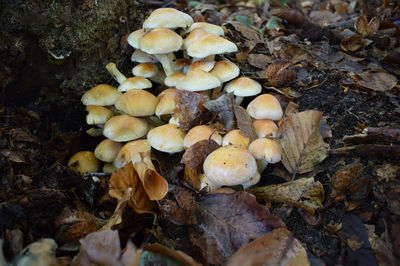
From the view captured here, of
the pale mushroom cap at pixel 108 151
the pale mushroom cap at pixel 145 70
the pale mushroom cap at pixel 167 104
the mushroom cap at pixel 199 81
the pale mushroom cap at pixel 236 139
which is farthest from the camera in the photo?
the pale mushroom cap at pixel 145 70

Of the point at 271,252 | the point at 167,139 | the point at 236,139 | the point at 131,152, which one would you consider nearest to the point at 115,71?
the point at 131,152

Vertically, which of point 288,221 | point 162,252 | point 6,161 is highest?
point 6,161

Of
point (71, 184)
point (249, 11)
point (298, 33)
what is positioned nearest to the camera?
point (71, 184)

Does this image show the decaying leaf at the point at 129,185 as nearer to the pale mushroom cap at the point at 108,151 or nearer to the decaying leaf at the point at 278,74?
the pale mushroom cap at the point at 108,151

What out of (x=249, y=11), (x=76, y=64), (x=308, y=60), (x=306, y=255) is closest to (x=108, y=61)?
(x=76, y=64)

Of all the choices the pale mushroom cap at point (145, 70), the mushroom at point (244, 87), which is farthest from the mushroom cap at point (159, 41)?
the mushroom at point (244, 87)

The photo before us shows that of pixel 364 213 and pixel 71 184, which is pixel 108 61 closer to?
pixel 71 184
